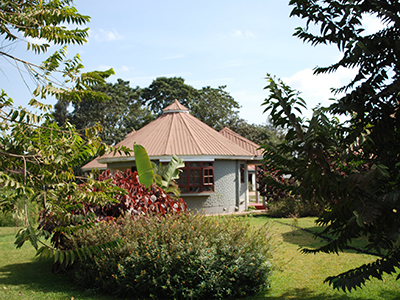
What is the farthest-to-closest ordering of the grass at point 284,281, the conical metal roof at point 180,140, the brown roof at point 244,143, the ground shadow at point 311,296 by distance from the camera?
the brown roof at point 244,143 < the conical metal roof at point 180,140 < the grass at point 284,281 < the ground shadow at point 311,296

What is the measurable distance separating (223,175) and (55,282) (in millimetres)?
14510

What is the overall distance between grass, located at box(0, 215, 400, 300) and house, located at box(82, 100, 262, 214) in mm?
9951

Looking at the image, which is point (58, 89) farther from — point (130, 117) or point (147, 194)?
point (130, 117)

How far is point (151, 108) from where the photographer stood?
53531mm

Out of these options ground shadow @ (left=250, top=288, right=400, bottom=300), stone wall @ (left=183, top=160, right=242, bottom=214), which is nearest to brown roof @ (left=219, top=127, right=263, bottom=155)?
stone wall @ (left=183, top=160, right=242, bottom=214)

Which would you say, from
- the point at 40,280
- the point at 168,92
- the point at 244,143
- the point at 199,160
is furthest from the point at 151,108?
the point at 40,280

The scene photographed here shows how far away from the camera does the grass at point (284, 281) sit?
618cm

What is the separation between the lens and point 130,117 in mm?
48906

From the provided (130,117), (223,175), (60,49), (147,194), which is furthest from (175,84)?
(60,49)

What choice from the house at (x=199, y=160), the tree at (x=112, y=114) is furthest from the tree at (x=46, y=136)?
the tree at (x=112, y=114)

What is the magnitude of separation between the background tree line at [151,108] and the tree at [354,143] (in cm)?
4359

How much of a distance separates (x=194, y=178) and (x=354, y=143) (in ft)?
55.4

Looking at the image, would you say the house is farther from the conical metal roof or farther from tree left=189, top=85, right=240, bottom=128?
tree left=189, top=85, right=240, bottom=128

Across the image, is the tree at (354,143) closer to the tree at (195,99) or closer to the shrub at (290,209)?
the shrub at (290,209)
